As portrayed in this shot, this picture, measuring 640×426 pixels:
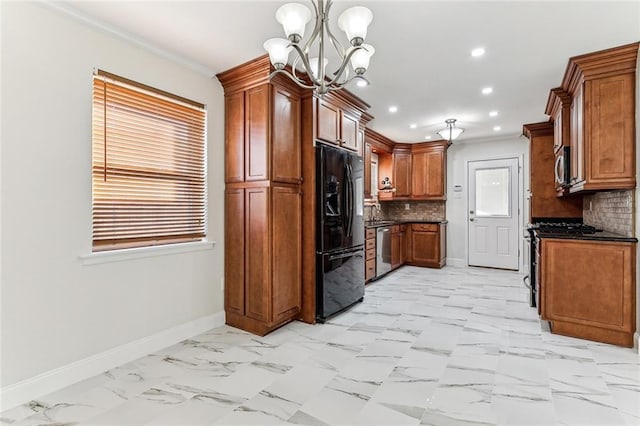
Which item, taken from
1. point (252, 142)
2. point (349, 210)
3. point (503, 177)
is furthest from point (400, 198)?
point (252, 142)

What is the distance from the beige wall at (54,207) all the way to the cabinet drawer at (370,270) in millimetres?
3076

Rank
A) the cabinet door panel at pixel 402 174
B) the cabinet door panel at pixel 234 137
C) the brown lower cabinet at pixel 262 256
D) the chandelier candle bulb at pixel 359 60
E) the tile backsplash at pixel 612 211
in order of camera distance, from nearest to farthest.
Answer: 1. the chandelier candle bulb at pixel 359 60
2. the tile backsplash at pixel 612 211
3. the brown lower cabinet at pixel 262 256
4. the cabinet door panel at pixel 234 137
5. the cabinet door panel at pixel 402 174

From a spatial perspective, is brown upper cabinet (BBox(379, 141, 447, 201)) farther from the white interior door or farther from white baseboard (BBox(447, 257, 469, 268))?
white baseboard (BBox(447, 257, 469, 268))

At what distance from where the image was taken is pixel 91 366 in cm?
232

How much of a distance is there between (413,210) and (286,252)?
4585mm

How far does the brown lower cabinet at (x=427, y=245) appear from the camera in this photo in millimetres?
6336

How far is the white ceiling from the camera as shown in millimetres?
2195

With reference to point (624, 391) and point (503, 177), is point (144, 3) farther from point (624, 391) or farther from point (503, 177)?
point (503, 177)

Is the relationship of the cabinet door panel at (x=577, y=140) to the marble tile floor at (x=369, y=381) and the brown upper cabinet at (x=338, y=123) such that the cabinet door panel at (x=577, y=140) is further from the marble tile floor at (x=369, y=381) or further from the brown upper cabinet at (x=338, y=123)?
the brown upper cabinet at (x=338, y=123)

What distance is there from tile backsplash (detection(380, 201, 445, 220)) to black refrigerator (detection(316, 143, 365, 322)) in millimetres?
3267

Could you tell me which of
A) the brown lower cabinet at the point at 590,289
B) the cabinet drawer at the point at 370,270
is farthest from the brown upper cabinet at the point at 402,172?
the brown lower cabinet at the point at 590,289

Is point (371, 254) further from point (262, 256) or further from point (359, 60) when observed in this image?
point (359, 60)

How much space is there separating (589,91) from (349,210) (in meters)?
2.45

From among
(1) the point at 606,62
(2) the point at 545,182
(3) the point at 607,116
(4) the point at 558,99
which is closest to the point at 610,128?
(3) the point at 607,116
